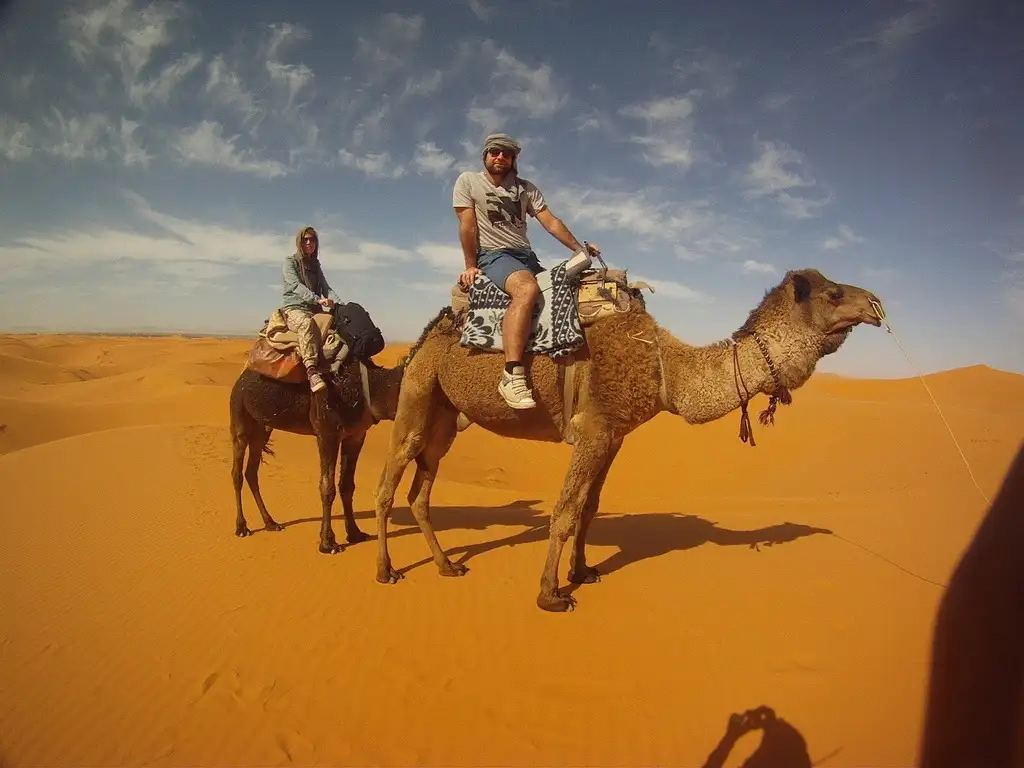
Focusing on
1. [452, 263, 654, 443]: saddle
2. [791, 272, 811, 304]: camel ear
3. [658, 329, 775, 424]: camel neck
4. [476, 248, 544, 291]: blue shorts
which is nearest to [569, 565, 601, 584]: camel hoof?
[452, 263, 654, 443]: saddle

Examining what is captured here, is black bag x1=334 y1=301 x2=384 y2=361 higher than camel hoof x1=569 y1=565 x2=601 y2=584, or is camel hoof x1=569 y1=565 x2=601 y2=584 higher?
black bag x1=334 y1=301 x2=384 y2=361

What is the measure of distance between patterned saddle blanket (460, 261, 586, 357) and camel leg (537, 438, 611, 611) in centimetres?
92

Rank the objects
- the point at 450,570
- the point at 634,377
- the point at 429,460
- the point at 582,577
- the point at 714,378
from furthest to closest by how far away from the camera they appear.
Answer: the point at 429,460
the point at 450,570
the point at 582,577
the point at 634,377
the point at 714,378

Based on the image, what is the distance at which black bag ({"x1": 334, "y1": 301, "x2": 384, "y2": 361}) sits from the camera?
6922 mm

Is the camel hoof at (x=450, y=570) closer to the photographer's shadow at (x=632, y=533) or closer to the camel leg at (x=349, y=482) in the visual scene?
the photographer's shadow at (x=632, y=533)

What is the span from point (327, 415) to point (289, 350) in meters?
1.02

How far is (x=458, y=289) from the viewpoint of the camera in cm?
564

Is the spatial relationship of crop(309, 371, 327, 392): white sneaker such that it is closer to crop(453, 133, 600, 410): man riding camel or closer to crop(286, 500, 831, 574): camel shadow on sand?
crop(286, 500, 831, 574): camel shadow on sand

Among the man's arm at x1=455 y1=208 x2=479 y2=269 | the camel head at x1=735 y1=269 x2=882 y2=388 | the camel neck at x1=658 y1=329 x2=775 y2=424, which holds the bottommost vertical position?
the camel neck at x1=658 y1=329 x2=775 y2=424

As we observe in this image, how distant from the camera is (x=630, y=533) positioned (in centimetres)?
734

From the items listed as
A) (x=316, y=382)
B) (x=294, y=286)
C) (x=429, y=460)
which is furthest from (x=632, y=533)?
(x=294, y=286)

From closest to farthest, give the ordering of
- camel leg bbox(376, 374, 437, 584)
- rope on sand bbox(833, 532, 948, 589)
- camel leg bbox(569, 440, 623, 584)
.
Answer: rope on sand bbox(833, 532, 948, 589) → camel leg bbox(569, 440, 623, 584) → camel leg bbox(376, 374, 437, 584)

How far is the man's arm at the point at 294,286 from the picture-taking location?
23.2 feet

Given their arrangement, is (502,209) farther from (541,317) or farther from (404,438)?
(404,438)
